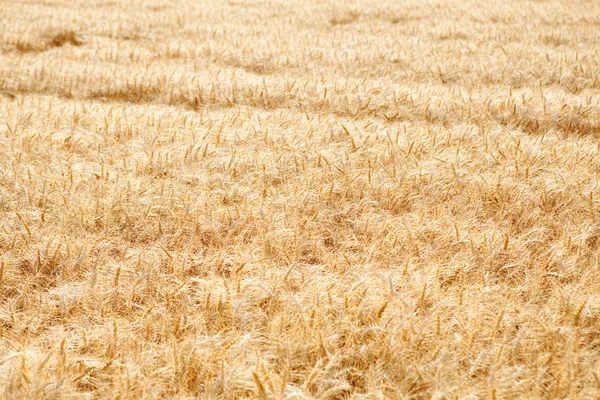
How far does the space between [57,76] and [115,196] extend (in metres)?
3.91

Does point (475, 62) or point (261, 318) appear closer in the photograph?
point (261, 318)

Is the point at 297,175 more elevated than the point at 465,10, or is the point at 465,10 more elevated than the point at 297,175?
the point at 465,10

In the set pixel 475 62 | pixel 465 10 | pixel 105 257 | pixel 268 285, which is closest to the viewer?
pixel 268 285

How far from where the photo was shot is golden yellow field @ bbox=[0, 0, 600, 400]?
1.88 metres

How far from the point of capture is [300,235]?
9.25 feet

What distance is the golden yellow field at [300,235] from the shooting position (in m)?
1.88

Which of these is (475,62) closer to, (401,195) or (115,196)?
(401,195)

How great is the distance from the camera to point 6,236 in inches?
107

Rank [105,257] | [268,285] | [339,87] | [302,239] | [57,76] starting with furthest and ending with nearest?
[57,76]
[339,87]
[302,239]
[105,257]
[268,285]

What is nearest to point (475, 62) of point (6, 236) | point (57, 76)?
point (57, 76)

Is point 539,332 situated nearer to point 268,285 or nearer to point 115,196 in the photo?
point 268,285

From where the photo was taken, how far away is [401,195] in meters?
3.20

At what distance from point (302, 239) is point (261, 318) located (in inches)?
27.9

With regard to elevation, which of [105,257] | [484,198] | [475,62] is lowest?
[105,257]
